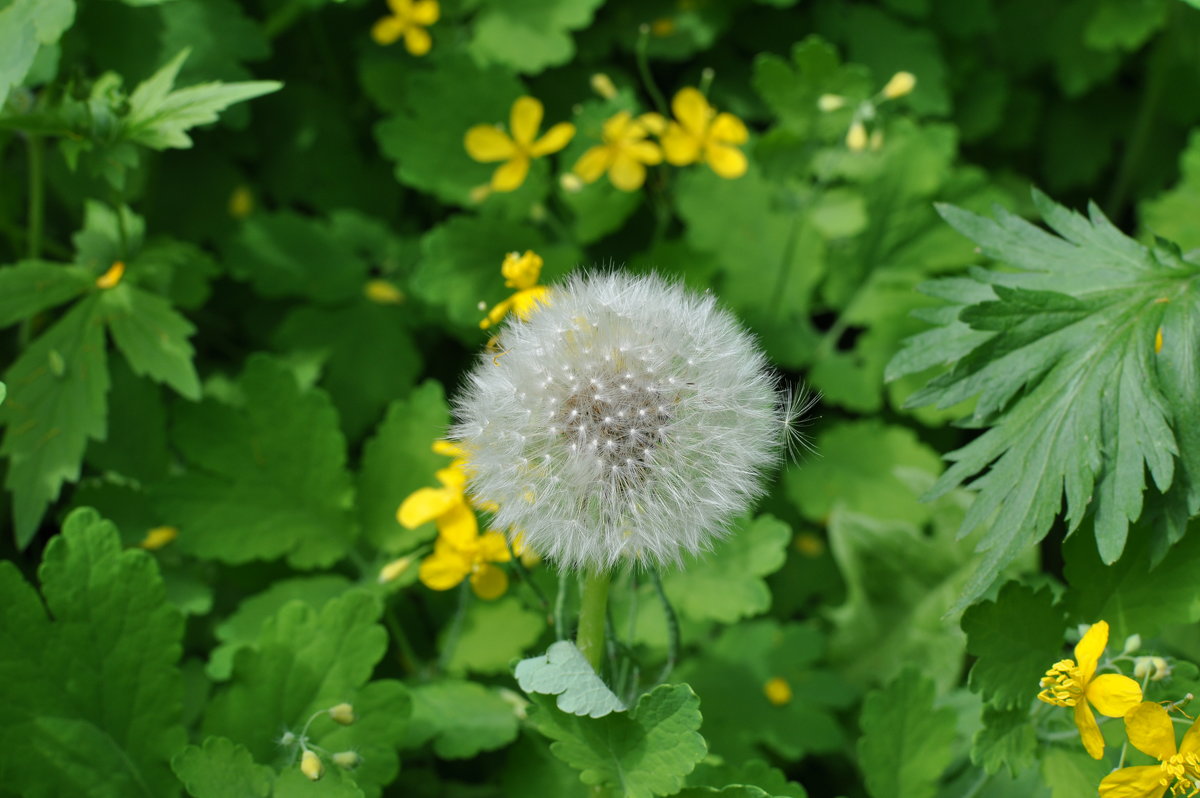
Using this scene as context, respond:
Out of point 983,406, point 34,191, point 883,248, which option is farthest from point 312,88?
point 983,406

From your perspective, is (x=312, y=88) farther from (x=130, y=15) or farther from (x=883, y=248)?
(x=883, y=248)

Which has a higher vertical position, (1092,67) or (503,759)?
(1092,67)

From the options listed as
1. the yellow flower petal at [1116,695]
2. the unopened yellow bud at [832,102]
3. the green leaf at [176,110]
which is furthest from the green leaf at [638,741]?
the unopened yellow bud at [832,102]

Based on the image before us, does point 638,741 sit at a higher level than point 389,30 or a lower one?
lower

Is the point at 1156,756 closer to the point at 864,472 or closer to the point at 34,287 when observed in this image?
the point at 864,472

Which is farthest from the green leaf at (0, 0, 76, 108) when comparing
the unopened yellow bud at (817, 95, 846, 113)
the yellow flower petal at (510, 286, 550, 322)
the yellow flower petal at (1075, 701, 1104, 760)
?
the yellow flower petal at (1075, 701, 1104, 760)

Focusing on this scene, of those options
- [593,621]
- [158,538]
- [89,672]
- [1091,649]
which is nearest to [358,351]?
[158,538]

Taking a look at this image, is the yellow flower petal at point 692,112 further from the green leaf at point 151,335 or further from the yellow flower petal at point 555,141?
the green leaf at point 151,335
